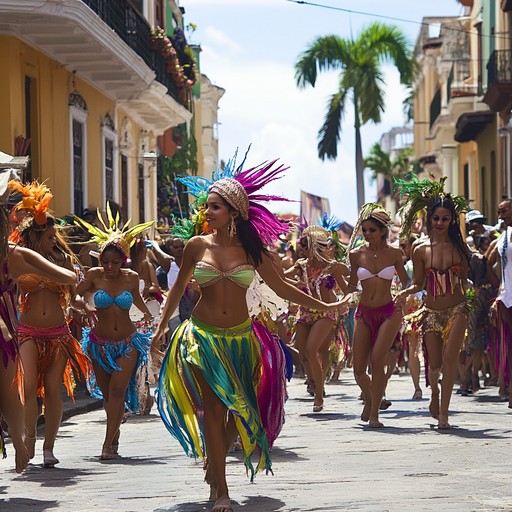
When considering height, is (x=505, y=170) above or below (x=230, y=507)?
above

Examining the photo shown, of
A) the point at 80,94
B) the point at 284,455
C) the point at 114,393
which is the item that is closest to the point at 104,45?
the point at 80,94

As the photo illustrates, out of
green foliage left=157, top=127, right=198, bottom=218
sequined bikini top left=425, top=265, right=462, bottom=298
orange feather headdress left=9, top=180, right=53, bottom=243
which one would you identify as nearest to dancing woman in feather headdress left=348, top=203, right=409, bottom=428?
sequined bikini top left=425, top=265, right=462, bottom=298

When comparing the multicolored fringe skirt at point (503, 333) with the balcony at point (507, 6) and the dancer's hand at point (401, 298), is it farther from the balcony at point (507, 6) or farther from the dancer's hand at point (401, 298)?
the balcony at point (507, 6)

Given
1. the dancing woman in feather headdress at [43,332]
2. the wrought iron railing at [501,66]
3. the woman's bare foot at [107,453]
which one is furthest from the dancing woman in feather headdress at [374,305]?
the wrought iron railing at [501,66]

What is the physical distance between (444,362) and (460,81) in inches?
1330

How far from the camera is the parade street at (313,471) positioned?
870 cm

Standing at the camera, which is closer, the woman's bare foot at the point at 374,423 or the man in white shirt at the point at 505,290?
the woman's bare foot at the point at 374,423

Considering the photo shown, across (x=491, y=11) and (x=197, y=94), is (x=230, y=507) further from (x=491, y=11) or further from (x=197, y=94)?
(x=197, y=94)

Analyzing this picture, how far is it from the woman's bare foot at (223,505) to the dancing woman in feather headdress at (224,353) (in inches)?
9.9

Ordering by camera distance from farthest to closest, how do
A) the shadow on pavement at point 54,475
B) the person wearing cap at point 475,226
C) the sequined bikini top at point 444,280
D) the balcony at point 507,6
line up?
the balcony at point 507,6
the person wearing cap at point 475,226
the sequined bikini top at point 444,280
the shadow on pavement at point 54,475

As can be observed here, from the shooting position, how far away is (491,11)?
39.4 metres

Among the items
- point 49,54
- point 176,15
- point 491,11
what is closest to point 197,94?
point 176,15

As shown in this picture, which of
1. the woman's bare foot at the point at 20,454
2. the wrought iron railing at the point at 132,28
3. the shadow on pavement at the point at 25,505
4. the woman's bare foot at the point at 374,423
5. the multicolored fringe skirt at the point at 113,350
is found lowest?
the shadow on pavement at the point at 25,505

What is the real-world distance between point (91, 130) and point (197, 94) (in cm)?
2519
